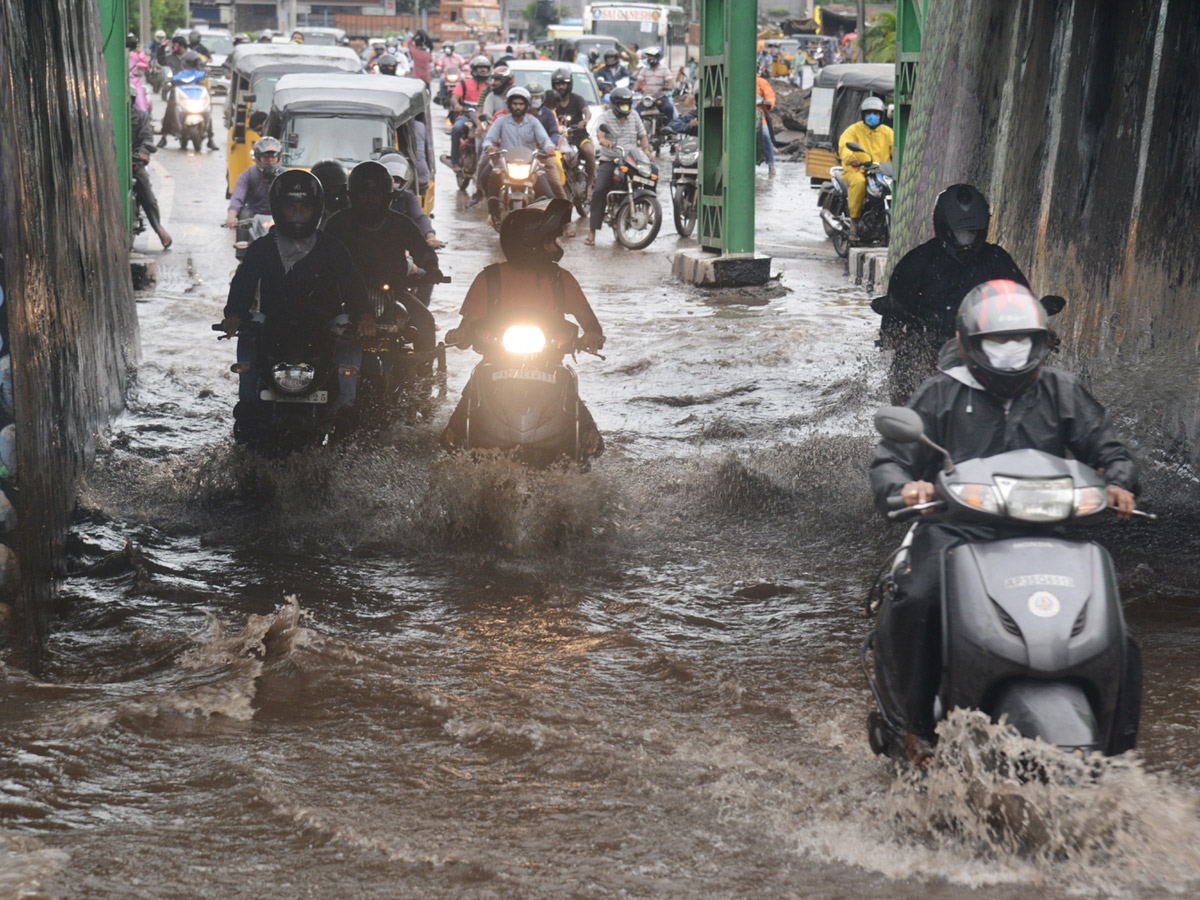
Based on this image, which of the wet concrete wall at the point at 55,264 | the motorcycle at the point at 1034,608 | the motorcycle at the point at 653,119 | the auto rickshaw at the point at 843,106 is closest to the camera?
the motorcycle at the point at 1034,608

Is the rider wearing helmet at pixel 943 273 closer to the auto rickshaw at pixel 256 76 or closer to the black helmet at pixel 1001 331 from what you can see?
the black helmet at pixel 1001 331

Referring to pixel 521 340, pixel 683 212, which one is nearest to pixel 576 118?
pixel 683 212

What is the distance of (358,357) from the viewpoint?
26.9ft

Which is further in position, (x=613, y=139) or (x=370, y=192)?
(x=613, y=139)

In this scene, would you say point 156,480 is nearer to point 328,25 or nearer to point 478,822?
point 478,822

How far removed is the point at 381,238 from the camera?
9492 mm

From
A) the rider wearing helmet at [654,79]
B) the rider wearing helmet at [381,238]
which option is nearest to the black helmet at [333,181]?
the rider wearing helmet at [381,238]

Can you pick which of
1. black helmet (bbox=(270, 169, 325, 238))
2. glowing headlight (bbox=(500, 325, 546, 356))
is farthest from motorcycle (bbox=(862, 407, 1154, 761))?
black helmet (bbox=(270, 169, 325, 238))

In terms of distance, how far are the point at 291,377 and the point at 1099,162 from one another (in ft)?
15.0

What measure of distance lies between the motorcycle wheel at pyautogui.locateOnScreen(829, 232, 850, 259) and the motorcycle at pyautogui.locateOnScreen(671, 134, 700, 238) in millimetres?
1701

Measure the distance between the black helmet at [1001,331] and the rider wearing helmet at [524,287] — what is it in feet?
11.5

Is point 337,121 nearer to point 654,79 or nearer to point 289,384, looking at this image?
point 289,384

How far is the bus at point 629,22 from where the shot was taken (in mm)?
49281

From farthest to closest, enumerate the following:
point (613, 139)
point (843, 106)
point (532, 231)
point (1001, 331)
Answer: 1. point (843, 106)
2. point (613, 139)
3. point (532, 231)
4. point (1001, 331)
